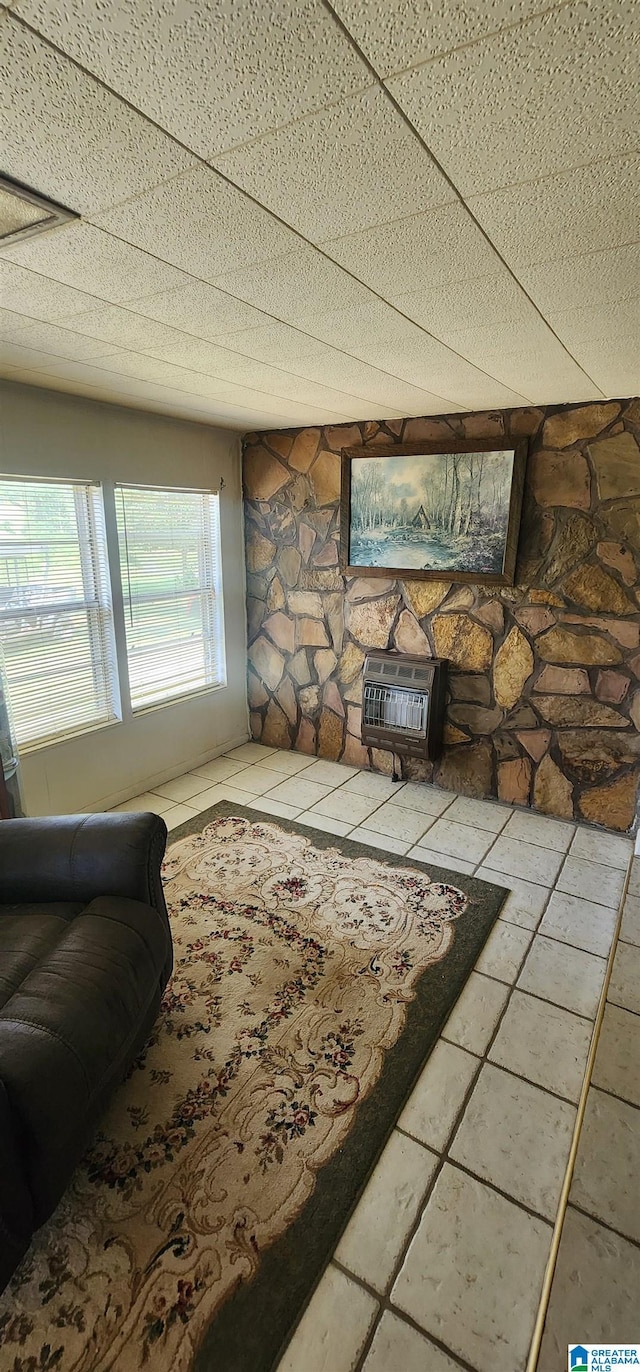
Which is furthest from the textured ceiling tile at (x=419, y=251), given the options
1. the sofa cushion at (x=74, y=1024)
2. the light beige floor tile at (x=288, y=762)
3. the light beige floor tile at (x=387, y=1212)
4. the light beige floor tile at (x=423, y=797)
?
the light beige floor tile at (x=288, y=762)

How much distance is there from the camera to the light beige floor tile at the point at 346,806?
11.7ft

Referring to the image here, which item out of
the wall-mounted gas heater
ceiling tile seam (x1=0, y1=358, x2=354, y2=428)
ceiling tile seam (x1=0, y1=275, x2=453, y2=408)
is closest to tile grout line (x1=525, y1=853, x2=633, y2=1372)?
→ the wall-mounted gas heater

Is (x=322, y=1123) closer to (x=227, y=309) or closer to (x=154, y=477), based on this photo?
(x=227, y=309)

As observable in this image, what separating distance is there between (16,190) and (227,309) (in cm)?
73

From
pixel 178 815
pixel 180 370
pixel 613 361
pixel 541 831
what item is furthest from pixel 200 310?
pixel 541 831

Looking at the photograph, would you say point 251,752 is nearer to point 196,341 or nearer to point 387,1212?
point 196,341

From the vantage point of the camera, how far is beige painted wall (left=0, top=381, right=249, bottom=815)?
2.96m

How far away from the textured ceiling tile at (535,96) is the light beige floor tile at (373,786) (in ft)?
10.5

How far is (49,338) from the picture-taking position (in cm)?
209

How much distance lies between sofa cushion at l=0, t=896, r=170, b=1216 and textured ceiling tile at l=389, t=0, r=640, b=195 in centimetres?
193

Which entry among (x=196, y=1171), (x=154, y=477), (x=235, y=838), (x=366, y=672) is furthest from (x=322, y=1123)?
(x=154, y=477)

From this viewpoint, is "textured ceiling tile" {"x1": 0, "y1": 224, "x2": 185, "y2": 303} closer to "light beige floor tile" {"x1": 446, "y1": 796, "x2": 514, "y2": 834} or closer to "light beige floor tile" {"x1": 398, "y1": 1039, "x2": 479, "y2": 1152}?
"light beige floor tile" {"x1": 398, "y1": 1039, "x2": 479, "y2": 1152}

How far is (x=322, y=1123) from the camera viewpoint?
5.76ft

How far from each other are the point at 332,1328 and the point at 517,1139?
675mm
